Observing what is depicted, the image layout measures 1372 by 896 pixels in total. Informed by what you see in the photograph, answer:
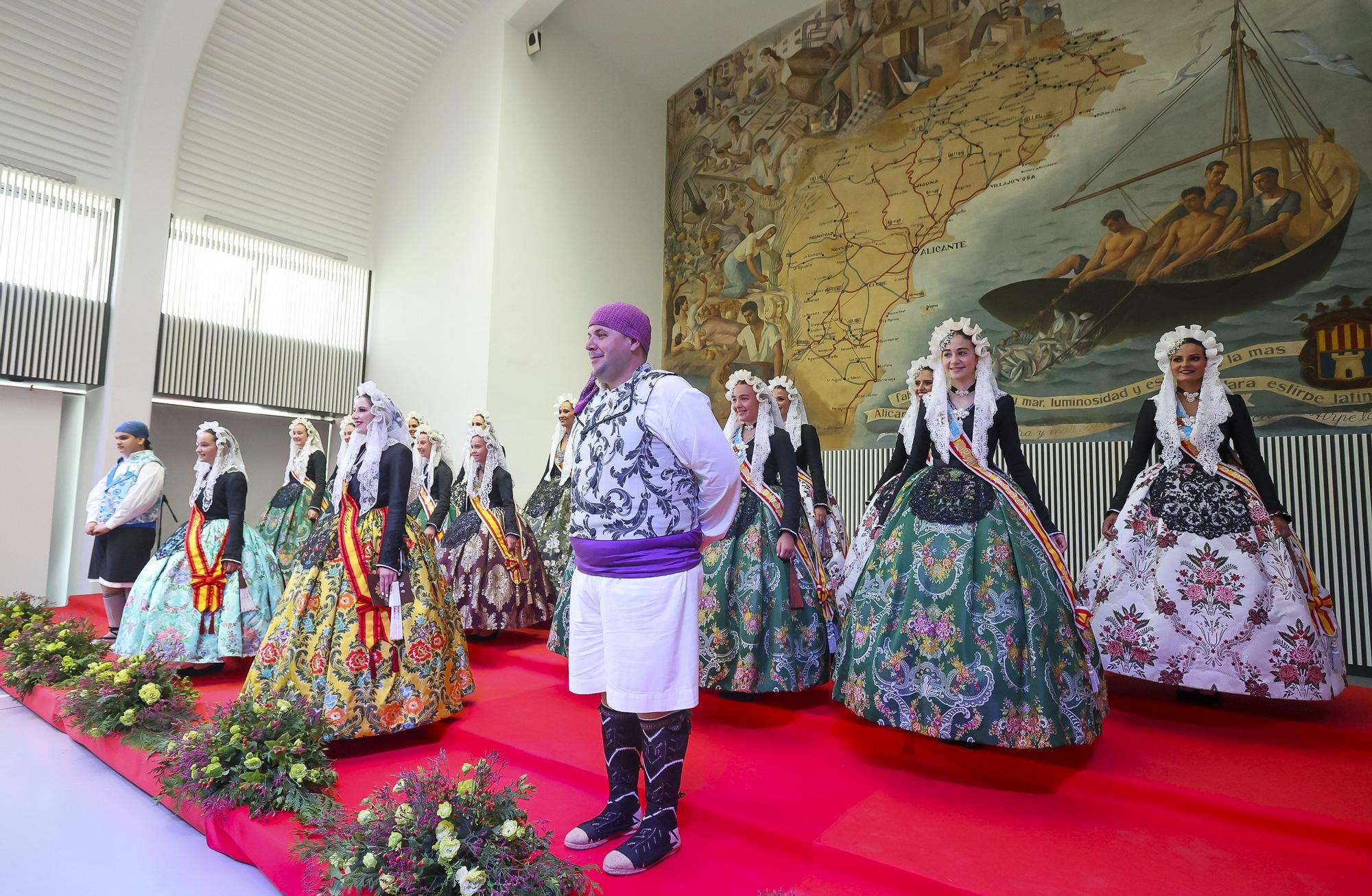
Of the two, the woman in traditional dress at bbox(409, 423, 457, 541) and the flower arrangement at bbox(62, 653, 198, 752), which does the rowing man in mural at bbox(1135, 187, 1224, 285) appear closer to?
the woman in traditional dress at bbox(409, 423, 457, 541)

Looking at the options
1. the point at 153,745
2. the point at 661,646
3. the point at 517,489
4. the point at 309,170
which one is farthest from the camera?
the point at 309,170

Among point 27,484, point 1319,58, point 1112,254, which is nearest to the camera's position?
point 1319,58

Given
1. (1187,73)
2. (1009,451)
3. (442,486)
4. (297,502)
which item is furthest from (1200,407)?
(297,502)

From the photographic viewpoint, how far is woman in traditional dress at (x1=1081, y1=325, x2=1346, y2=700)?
324 centimetres

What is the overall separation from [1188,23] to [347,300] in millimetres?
9360

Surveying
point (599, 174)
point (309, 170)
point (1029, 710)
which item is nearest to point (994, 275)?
point (599, 174)

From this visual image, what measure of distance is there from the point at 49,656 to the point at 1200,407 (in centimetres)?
637

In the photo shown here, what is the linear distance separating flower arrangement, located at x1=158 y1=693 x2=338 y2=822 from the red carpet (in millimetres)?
89

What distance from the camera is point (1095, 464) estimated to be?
6371mm

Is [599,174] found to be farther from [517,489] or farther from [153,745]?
[153,745]

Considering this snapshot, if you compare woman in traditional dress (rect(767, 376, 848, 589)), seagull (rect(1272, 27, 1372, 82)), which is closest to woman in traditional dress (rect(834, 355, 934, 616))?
woman in traditional dress (rect(767, 376, 848, 589))

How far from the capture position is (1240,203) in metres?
6.09

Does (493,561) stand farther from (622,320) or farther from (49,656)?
(622,320)

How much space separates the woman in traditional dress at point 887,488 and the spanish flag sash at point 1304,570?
130cm
